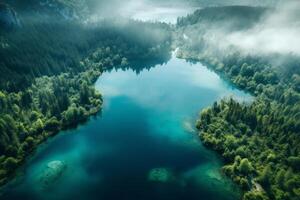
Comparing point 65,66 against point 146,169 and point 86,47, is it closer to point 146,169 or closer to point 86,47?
point 86,47

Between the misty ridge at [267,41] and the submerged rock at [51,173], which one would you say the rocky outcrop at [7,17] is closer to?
the submerged rock at [51,173]

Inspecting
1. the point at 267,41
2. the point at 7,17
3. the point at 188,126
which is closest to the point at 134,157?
the point at 188,126

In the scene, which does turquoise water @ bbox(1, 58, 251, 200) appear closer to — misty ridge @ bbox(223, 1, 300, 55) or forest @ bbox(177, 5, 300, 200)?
forest @ bbox(177, 5, 300, 200)

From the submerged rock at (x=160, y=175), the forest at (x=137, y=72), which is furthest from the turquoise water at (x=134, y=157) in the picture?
the forest at (x=137, y=72)

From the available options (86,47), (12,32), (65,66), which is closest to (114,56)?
(86,47)

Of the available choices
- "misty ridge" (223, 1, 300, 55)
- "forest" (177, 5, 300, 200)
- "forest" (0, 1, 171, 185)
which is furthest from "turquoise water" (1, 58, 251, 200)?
"misty ridge" (223, 1, 300, 55)

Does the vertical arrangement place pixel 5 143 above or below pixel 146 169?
above
